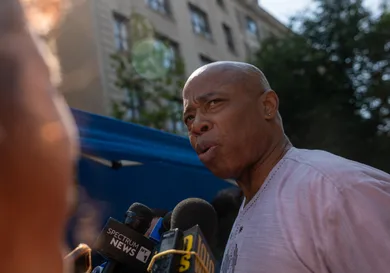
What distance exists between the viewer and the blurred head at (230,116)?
163 cm

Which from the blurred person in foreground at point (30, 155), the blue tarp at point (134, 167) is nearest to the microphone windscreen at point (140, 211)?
the blurred person in foreground at point (30, 155)

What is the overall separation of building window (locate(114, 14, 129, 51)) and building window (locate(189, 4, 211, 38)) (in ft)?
12.3

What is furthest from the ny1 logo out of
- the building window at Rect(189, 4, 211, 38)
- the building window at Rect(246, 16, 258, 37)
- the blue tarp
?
the building window at Rect(246, 16, 258, 37)

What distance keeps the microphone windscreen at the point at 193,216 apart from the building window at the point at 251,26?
65.9 ft

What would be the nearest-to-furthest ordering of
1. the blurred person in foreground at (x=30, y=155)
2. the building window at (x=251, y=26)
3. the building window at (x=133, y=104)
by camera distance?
the blurred person in foreground at (x=30, y=155), the building window at (x=133, y=104), the building window at (x=251, y=26)

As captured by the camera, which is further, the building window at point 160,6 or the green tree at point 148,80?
the building window at point 160,6

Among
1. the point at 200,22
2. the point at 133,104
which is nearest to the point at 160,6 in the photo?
the point at 200,22

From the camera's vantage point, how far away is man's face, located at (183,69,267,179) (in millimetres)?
1627

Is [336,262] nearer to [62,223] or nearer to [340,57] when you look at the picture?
[62,223]

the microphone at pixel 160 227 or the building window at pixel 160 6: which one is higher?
the building window at pixel 160 6

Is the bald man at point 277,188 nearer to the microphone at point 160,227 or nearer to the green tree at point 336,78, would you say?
the microphone at point 160,227

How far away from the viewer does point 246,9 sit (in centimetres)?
2175

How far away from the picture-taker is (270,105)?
174cm

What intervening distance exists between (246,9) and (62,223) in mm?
21793
